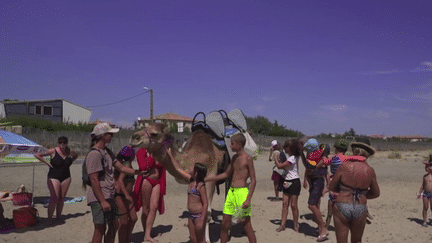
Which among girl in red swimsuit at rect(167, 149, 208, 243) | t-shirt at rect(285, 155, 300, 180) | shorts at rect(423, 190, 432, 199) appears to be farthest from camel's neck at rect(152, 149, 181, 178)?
shorts at rect(423, 190, 432, 199)

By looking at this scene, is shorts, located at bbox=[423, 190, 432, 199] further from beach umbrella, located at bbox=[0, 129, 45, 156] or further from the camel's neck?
beach umbrella, located at bbox=[0, 129, 45, 156]

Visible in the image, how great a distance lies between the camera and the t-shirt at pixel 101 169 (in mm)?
3945

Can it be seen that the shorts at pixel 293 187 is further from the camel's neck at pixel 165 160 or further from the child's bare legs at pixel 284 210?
the camel's neck at pixel 165 160

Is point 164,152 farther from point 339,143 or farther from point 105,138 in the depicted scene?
point 339,143

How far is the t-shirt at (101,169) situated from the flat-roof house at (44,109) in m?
33.4

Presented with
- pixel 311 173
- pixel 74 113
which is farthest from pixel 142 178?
pixel 74 113

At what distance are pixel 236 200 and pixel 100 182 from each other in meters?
1.96

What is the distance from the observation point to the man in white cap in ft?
13.0

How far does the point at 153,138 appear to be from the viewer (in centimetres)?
472

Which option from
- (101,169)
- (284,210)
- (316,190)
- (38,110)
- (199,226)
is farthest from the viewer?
(38,110)

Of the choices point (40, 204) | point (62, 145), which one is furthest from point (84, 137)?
point (62, 145)

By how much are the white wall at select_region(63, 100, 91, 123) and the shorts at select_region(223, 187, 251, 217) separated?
119 ft

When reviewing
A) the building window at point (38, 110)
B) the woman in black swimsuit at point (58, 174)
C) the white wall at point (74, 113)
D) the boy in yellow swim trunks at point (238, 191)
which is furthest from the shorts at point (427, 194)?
the building window at point (38, 110)

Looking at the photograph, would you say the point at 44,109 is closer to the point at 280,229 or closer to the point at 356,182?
the point at 280,229
